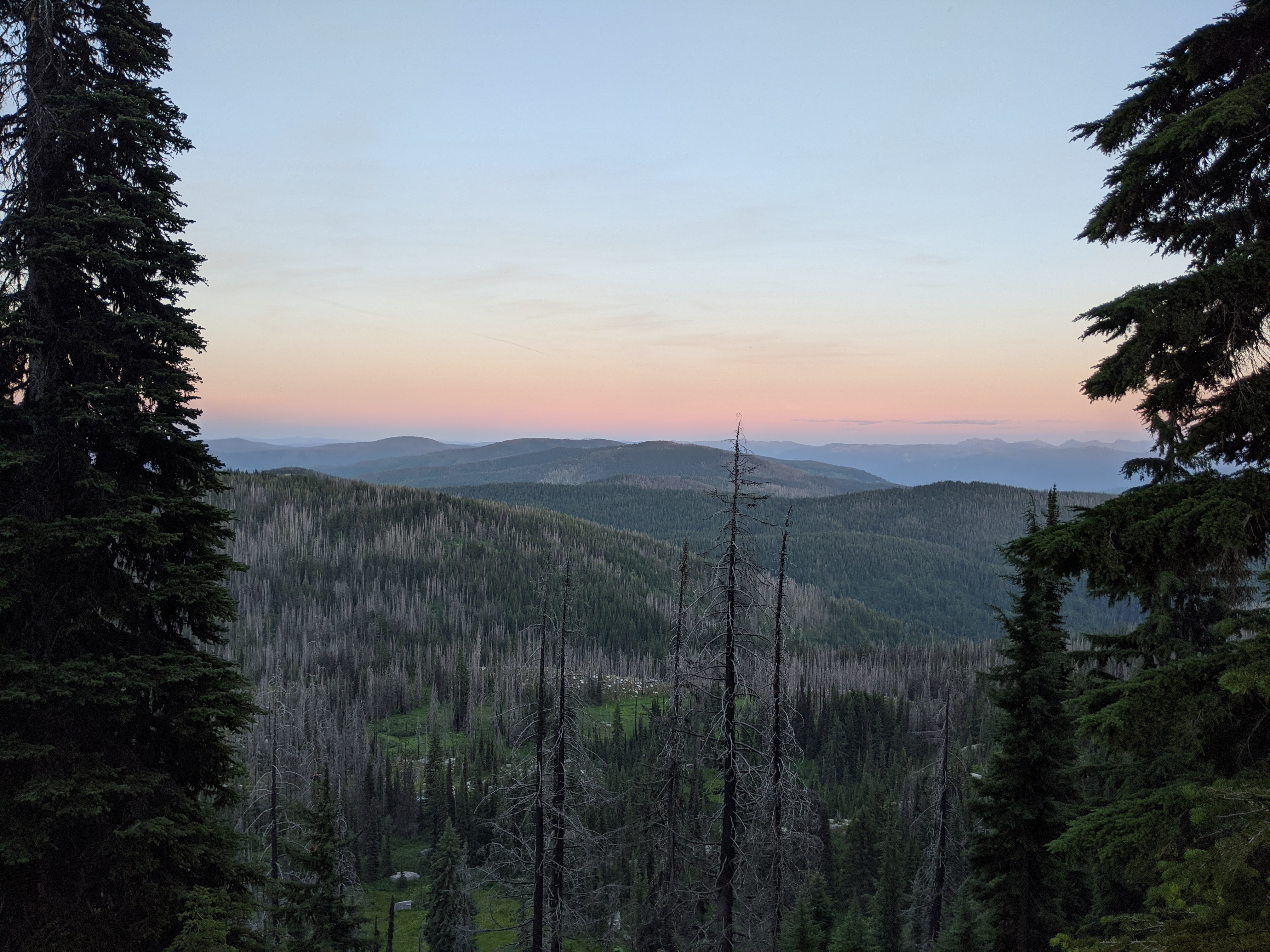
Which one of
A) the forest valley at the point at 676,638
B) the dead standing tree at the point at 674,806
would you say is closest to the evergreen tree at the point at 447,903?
the dead standing tree at the point at 674,806

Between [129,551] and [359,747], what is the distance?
113 m

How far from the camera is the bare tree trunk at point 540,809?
24547 millimetres

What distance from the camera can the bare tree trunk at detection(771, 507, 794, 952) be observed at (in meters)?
23.8

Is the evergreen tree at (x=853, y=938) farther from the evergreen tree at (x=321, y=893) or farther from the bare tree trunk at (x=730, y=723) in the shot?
the evergreen tree at (x=321, y=893)

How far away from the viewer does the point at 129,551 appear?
1136 centimetres

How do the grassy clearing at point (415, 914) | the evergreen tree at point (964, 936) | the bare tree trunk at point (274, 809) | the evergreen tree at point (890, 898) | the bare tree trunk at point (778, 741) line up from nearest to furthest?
the evergreen tree at point (964, 936) → the bare tree trunk at point (778, 741) → the bare tree trunk at point (274, 809) → the evergreen tree at point (890, 898) → the grassy clearing at point (415, 914)

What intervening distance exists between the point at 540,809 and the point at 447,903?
122 feet

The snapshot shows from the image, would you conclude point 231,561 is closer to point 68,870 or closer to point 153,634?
point 153,634

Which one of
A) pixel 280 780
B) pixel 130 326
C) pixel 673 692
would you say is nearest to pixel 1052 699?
pixel 673 692

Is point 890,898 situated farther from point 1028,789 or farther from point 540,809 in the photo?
point 1028,789

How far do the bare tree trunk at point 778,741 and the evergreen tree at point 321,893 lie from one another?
1435 cm

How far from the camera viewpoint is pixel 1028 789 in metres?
18.3

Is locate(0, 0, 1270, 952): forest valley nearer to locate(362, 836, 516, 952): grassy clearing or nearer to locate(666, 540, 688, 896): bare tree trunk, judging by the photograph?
locate(666, 540, 688, 896): bare tree trunk

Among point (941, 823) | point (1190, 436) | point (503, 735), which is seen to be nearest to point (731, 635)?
point (1190, 436)
